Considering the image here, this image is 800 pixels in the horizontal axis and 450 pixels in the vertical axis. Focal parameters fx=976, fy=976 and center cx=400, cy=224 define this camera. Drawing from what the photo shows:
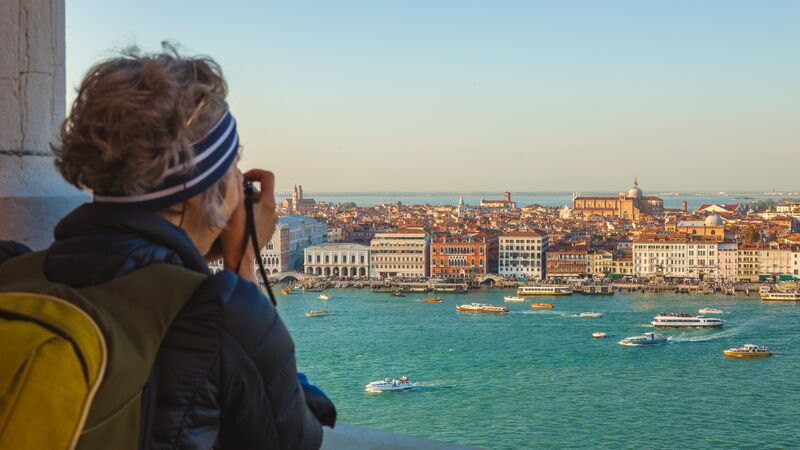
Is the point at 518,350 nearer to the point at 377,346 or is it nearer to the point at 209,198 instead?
the point at 377,346

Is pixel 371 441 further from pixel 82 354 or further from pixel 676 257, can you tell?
pixel 676 257

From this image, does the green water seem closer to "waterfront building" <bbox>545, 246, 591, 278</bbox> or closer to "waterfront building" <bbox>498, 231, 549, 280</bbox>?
"waterfront building" <bbox>545, 246, 591, 278</bbox>

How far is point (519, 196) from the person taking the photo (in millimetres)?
58875

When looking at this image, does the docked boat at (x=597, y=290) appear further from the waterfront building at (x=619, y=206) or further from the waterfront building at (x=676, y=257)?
the waterfront building at (x=619, y=206)

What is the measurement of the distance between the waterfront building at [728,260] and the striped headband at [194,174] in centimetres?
1632

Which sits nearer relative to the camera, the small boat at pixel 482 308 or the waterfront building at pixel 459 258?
the small boat at pixel 482 308

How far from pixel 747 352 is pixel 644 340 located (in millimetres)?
979

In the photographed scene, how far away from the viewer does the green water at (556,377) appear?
7043 millimetres

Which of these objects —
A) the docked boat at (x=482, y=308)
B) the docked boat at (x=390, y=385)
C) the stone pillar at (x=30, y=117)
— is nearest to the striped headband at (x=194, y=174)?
the stone pillar at (x=30, y=117)

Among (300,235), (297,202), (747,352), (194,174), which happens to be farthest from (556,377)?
(297,202)

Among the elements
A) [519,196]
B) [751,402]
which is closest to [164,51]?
[751,402]

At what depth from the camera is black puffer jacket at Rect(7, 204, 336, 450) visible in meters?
0.23

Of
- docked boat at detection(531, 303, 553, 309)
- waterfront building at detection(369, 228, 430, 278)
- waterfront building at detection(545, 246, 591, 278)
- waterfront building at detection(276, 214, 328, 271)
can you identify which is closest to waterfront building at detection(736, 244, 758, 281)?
waterfront building at detection(545, 246, 591, 278)

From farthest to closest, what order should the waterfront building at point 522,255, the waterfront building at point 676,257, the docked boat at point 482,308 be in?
1. the waterfront building at point 522,255
2. the waterfront building at point 676,257
3. the docked boat at point 482,308
